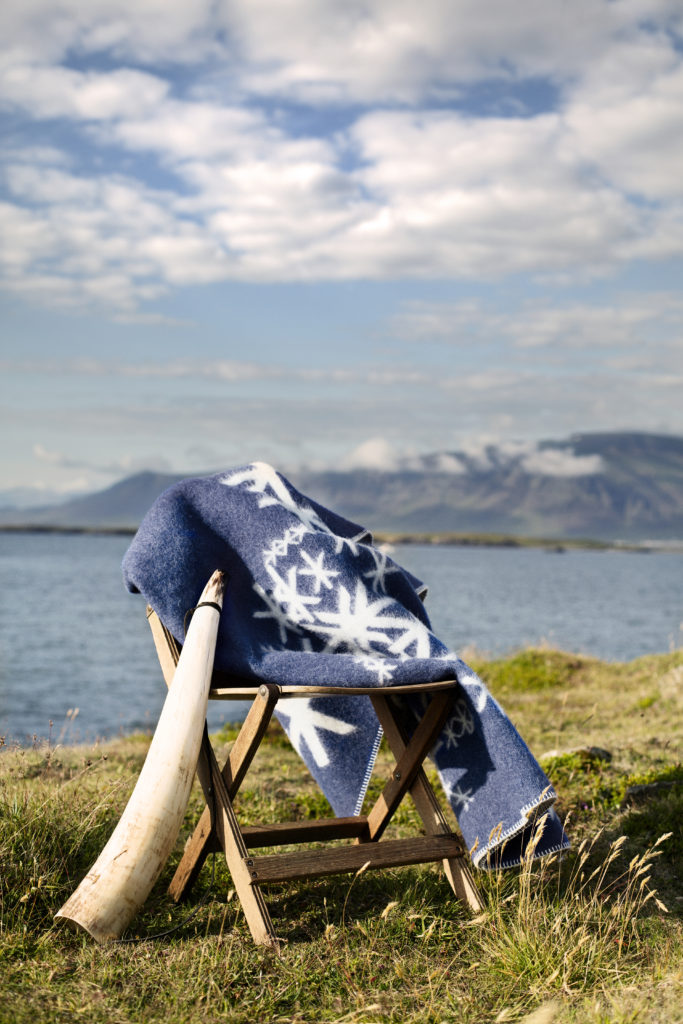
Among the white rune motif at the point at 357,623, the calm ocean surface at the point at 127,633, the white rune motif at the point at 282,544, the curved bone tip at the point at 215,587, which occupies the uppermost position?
the white rune motif at the point at 282,544

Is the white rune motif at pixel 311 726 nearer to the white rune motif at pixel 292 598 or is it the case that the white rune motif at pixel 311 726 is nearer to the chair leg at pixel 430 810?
the chair leg at pixel 430 810

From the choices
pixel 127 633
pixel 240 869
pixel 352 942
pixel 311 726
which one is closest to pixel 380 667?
pixel 240 869

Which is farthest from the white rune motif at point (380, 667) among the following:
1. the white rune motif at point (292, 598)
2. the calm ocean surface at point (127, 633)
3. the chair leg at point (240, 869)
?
the calm ocean surface at point (127, 633)

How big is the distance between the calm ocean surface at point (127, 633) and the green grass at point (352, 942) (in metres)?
1.46

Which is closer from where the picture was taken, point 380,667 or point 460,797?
point 380,667

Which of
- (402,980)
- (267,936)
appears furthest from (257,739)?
(402,980)

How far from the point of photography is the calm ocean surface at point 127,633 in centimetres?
1841

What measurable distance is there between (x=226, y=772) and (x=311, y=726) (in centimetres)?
120

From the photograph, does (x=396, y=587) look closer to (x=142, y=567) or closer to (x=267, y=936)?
(x=142, y=567)

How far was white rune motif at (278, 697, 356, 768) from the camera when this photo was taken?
526 centimetres

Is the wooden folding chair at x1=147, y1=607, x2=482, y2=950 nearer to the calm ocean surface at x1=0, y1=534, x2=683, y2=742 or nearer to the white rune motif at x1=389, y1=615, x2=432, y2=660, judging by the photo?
the white rune motif at x1=389, y1=615, x2=432, y2=660

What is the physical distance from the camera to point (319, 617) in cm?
452

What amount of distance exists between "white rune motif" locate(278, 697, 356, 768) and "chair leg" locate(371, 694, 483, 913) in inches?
20.7

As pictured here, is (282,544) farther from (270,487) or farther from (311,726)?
(311,726)
